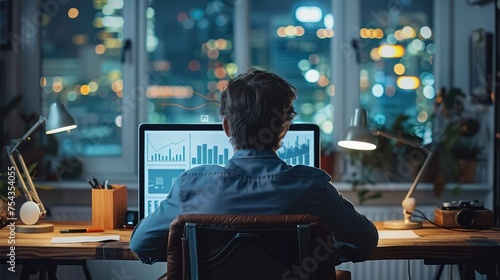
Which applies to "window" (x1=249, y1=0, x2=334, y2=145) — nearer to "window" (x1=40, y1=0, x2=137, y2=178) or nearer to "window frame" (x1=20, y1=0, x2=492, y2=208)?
"window frame" (x1=20, y1=0, x2=492, y2=208)

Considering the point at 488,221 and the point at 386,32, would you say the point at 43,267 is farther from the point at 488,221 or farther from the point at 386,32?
the point at 386,32

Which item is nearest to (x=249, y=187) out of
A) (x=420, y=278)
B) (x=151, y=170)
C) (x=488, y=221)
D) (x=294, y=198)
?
(x=294, y=198)

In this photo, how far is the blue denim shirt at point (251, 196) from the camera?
73.5 inches

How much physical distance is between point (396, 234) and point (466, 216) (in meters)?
0.34

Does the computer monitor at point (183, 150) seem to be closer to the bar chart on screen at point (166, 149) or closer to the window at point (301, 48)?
the bar chart on screen at point (166, 149)

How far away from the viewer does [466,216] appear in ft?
9.47

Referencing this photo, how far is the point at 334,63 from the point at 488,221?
158 cm

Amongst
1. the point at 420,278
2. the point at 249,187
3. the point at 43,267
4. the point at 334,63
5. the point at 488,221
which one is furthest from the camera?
the point at 334,63

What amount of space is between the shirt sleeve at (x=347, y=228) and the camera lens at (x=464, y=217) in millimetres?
863

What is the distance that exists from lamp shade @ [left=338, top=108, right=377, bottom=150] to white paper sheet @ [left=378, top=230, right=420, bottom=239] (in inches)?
12.4

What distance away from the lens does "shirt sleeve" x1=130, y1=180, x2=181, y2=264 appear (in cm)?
195

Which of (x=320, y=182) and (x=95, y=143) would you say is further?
(x=95, y=143)

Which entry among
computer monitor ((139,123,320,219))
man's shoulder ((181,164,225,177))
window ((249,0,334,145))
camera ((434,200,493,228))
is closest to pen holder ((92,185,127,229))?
computer monitor ((139,123,320,219))

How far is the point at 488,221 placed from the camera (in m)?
2.89
